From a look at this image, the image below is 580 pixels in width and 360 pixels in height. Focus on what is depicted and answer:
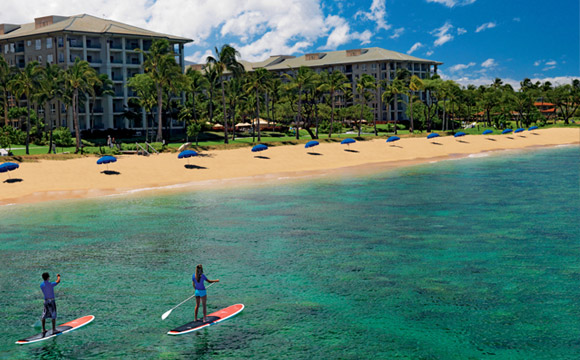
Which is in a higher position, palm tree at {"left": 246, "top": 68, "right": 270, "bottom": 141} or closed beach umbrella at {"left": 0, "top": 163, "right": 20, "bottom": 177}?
palm tree at {"left": 246, "top": 68, "right": 270, "bottom": 141}

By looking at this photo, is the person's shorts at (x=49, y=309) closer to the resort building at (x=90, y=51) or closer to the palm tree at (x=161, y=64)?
the palm tree at (x=161, y=64)

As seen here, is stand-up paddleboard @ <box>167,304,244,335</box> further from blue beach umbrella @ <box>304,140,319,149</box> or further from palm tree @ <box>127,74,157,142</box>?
palm tree @ <box>127,74,157,142</box>

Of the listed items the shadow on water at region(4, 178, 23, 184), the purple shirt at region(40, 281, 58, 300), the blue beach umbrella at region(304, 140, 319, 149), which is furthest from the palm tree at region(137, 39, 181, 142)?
the purple shirt at region(40, 281, 58, 300)

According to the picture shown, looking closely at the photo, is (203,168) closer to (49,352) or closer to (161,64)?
(161,64)

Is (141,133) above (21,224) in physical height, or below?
above

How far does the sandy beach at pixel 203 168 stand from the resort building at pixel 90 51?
5652cm

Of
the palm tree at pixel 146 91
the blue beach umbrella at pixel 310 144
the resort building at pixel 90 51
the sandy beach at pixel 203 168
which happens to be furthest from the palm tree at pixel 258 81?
the resort building at pixel 90 51

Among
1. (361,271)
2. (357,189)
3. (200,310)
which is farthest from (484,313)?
(357,189)

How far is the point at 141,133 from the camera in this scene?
436 feet

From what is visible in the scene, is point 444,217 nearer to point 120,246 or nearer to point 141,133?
point 120,246

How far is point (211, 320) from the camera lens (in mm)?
21562

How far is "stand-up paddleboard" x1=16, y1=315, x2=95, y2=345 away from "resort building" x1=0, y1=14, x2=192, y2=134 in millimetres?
111241

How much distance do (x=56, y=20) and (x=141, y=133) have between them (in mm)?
38602

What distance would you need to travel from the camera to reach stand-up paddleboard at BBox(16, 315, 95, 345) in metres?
20.1
